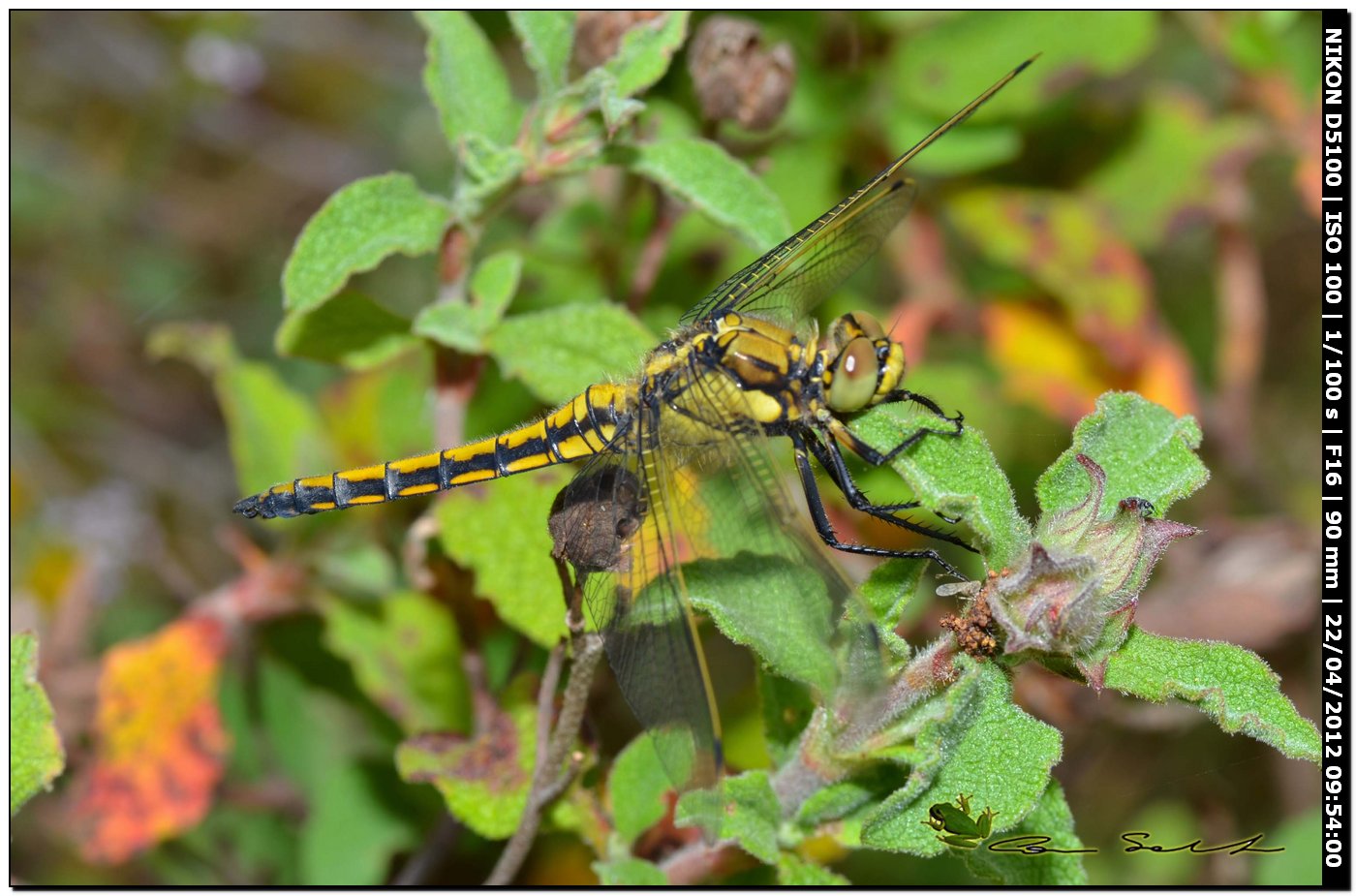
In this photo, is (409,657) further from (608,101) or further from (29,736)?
(608,101)

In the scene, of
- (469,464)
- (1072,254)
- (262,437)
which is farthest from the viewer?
(1072,254)

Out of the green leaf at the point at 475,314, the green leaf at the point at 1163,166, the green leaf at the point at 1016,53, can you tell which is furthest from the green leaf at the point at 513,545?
the green leaf at the point at 1163,166

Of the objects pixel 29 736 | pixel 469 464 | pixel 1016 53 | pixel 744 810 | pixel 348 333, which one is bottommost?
pixel 744 810

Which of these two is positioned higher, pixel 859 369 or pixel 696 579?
pixel 859 369

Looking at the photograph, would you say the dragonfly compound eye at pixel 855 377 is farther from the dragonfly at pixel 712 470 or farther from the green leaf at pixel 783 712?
the green leaf at pixel 783 712

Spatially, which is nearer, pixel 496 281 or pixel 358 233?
pixel 358 233

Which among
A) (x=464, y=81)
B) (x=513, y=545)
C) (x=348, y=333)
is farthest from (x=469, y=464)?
(x=464, y=81)

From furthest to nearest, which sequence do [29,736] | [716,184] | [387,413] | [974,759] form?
[387,413], [716,184], [29,736], [974,759]

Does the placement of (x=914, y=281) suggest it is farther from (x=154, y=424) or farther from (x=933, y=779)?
(x=154, y=424)
